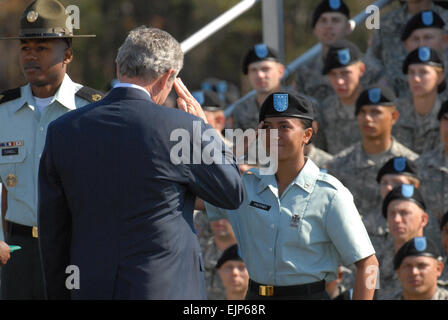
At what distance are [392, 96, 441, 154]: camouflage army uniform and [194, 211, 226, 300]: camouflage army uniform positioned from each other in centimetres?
174

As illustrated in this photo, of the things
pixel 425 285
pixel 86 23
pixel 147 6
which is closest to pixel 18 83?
pixel 86 23

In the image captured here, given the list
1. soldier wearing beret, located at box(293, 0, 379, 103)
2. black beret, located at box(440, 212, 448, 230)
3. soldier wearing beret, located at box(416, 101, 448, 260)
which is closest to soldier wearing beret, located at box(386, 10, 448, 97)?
soldier wearing beret, located at box(293, 0, 379, 103)

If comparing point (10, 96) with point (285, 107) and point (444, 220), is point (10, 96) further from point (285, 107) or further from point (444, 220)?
point (444, 220)

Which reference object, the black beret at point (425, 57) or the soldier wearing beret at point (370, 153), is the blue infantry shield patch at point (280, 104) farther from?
the black beret at point (425, 57)

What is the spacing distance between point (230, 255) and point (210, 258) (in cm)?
56

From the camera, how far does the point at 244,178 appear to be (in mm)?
4652

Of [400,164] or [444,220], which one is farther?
[400,164]

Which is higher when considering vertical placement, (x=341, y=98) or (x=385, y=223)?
(x=341, y=98)

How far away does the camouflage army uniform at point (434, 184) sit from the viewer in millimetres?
7031

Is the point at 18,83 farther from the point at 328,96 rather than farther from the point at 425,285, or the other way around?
the point at 425,285

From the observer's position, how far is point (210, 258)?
7.87 meters

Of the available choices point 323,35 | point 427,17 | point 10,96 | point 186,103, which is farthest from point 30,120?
point 323,35

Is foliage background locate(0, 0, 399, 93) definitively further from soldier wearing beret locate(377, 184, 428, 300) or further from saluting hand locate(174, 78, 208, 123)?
saluting hand locate(174, 78, 208, 123)

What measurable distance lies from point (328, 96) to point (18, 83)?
16.4 metres
